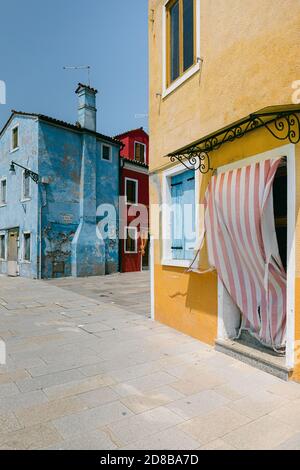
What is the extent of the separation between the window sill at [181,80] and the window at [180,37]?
153mm


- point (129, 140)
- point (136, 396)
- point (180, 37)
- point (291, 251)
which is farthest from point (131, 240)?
point (136, 396)

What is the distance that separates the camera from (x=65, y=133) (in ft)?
58.2

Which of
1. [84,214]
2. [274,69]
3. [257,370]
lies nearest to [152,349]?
[257,370]

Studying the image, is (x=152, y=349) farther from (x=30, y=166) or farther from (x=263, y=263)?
(x=30, y=166)

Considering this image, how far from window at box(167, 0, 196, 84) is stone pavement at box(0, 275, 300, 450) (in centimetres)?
494

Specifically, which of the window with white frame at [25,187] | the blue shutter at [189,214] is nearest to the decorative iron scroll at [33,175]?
the window with white frame at [25,187]

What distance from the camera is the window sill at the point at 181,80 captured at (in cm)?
551

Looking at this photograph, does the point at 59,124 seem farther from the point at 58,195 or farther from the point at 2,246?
the point at 2,246

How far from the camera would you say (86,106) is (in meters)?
18.6

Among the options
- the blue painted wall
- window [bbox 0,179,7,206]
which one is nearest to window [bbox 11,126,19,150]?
the blue painted wall

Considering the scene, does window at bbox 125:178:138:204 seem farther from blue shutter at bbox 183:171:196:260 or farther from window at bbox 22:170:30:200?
blue shutter at bbox 183:171:196:260

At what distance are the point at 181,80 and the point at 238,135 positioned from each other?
2097mm

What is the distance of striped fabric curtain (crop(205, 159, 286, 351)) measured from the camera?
4.14 m

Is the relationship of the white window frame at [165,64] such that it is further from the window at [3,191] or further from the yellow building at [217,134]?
the window at [3,191]
